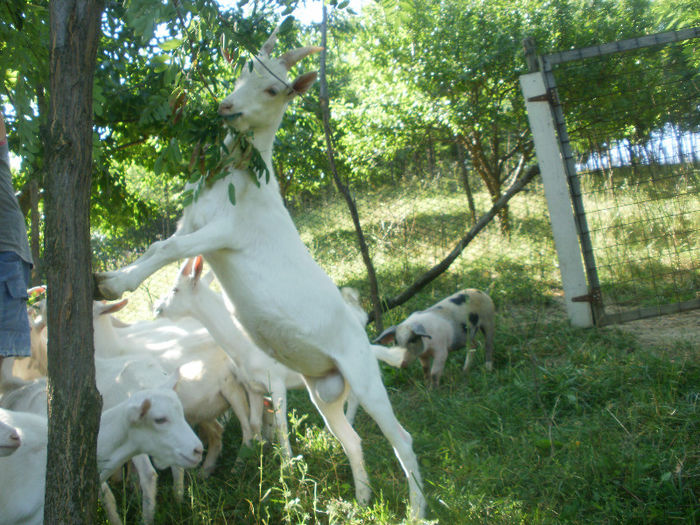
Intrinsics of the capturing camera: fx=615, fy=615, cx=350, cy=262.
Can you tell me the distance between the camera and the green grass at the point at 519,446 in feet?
9.68

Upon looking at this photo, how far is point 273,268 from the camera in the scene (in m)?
3.16

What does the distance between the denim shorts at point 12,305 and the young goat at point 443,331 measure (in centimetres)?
301

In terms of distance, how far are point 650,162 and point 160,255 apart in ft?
14.4

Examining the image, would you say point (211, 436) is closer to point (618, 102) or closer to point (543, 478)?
point (543, 478)

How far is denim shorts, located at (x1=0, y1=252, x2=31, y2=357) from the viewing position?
3.00 m

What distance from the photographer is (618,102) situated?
18.4 ft

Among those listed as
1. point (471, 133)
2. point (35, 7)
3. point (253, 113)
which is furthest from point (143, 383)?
point (471, 133)

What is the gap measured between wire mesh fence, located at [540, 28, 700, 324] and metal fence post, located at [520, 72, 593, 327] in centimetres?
19

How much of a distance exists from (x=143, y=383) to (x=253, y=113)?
1876 mm

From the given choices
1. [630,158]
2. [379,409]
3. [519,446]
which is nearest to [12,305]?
[379,409]

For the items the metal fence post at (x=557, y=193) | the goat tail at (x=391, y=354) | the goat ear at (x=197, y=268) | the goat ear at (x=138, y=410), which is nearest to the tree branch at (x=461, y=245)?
the metal fence post at (x=557, y=193)

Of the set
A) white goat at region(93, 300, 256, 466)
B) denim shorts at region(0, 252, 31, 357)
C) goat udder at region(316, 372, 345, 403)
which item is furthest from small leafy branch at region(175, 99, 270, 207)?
white goat at region(93, 300, 256, 466)

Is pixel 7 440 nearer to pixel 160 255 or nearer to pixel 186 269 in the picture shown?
pixel 160 255

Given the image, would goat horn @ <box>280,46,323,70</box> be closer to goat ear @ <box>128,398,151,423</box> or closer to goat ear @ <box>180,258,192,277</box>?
goat ear @ <box>128,398,151,423</box>
